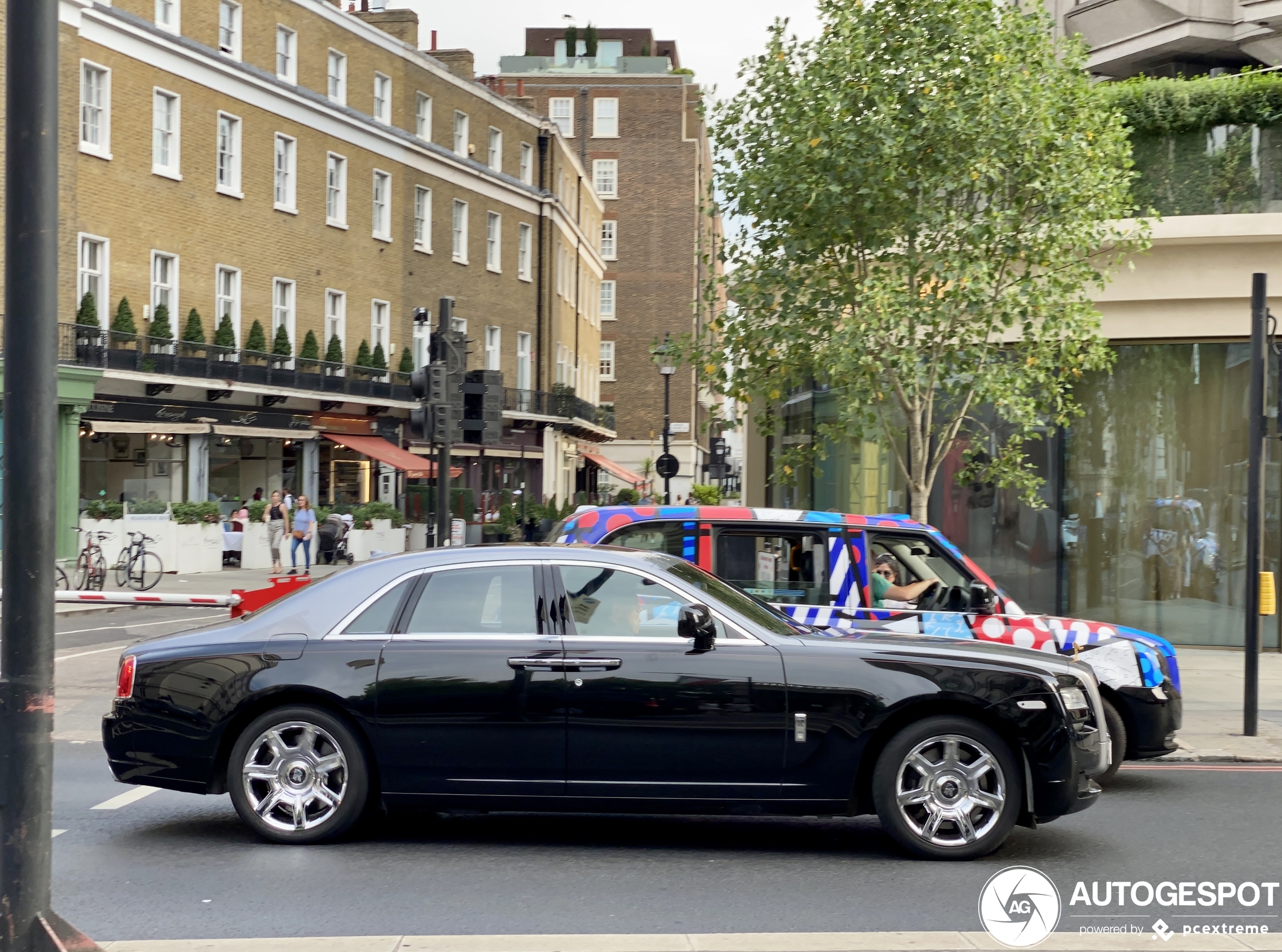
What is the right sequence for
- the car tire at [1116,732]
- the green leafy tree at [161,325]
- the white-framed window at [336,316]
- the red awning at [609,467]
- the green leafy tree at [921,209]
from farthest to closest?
the red awning at [609,467]
the white-framed window at [336,316]
the green leafy tree at [161,325]
the green leafy tree at [921,209]
the car tire at [1116,732]

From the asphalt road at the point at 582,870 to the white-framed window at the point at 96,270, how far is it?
2399 cm

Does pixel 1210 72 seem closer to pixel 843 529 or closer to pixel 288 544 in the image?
pixel 843 529

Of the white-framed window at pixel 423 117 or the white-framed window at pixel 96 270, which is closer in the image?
the white-framed window at pixel 96 270

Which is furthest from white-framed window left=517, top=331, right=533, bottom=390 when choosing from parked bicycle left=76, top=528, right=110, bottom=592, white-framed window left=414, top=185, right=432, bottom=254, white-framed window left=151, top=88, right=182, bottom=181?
parked bicycle left=76, top=528, right=110, bottom=592

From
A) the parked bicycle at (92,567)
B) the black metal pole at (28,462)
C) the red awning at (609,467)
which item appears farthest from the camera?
the red awning at (609,467)

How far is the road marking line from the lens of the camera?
764 centimetres

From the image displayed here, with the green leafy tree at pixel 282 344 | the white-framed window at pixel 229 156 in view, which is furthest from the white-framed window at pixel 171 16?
the green leafy tree at pixel 282 344

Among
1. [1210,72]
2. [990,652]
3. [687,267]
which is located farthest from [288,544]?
[687,267]

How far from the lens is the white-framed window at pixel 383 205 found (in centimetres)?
4131

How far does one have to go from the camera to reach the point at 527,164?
5116 cm

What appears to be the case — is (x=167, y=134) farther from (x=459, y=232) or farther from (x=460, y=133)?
(x=460, y=133)

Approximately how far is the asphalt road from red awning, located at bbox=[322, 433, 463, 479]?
30.6 metres

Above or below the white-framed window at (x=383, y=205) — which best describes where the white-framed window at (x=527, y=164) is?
above

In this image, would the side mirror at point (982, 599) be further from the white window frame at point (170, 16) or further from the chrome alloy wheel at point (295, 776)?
the white window frame at point (170, 16)
